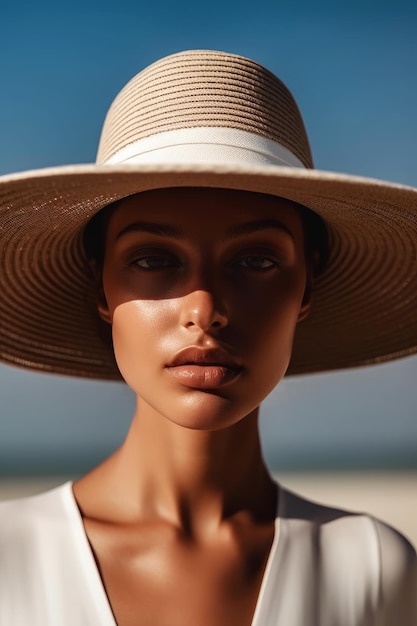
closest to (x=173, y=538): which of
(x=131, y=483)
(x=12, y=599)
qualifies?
(x=131, y=483)

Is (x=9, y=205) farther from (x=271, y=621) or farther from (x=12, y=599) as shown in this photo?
(x=271, y=621)

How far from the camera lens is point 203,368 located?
1172mm

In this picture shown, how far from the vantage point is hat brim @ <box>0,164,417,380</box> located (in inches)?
43.4

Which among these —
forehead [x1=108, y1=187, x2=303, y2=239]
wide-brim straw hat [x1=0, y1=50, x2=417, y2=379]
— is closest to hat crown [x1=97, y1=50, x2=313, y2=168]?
wide-brim straw hat [x1=0, y1=50, x2=417, y2=379]

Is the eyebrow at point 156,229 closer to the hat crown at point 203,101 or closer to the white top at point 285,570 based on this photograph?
the hat crown at point 203,101

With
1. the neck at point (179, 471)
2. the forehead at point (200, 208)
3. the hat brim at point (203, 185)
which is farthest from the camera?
the neck at point (179, 471)

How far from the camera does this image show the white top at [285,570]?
128cm

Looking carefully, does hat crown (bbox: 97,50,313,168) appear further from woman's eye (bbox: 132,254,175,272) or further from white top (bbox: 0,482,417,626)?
white top (bbox: 0,482,417,626)

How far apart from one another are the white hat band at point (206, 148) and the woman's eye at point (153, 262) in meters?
0.13

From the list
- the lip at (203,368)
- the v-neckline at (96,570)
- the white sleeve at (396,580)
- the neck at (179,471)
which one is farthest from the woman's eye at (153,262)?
the white sleeve at (396,580)

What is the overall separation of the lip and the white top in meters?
0.32

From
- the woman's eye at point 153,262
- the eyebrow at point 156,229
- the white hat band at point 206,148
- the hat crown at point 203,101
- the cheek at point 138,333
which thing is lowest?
the cheek at point 138,333

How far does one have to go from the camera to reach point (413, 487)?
8.66m

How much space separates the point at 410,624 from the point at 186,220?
0.78 m
